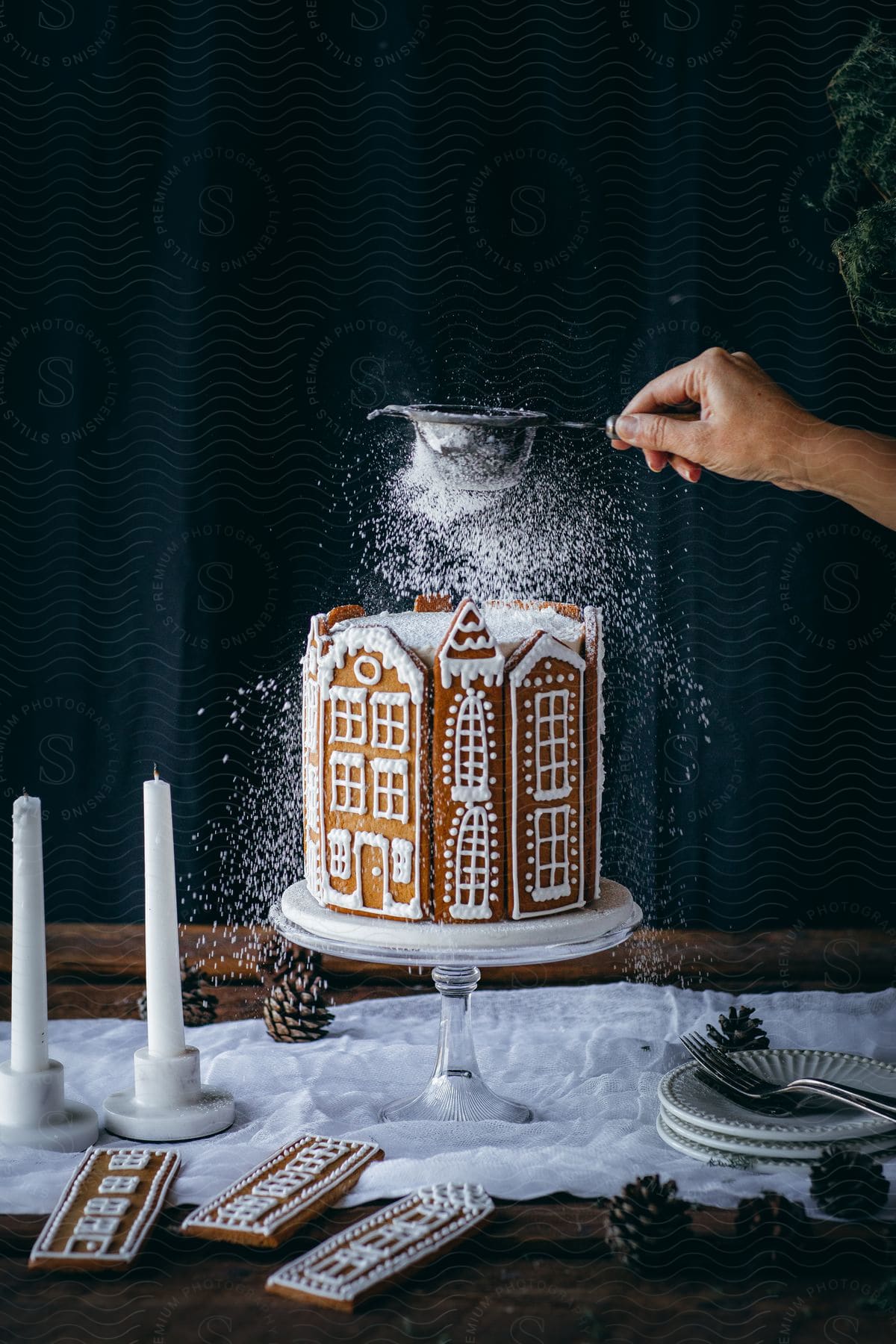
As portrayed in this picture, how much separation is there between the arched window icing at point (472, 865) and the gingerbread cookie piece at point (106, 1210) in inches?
12.6

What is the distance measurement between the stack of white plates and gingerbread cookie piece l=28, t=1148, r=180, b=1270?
42 cm

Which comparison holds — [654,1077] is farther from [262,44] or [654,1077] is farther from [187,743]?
[262,44]

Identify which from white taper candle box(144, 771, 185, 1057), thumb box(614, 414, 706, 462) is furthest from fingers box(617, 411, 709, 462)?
white taper candle box(144, 771, 185, 1057)

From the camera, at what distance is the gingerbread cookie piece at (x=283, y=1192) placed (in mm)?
1069

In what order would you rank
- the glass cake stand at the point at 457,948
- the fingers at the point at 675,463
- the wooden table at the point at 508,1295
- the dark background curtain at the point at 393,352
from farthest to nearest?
the dark background curtain at the point at 393,352 < the fingers at the point at 675,463 < the glass cake stand at the point at 457,948 < the wooden table at the point at 508,1295

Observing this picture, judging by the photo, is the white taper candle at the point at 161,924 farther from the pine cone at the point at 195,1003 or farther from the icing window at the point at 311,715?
the pine cone at the point at 195,1003

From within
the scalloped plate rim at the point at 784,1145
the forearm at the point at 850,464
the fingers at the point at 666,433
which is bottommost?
the scalloped plate rim at the point at 784,1145

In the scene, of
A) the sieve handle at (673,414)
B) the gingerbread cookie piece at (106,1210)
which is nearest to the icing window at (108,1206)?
the gingerbread cookie piece at (106,1210)

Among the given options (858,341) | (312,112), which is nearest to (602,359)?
(858,341)

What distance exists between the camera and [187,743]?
1.83 meters

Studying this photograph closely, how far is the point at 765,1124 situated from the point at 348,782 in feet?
1.50

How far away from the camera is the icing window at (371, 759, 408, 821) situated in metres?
1.32

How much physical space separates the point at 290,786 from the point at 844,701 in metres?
0.67

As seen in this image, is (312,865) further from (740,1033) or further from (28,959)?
(740,1033)
